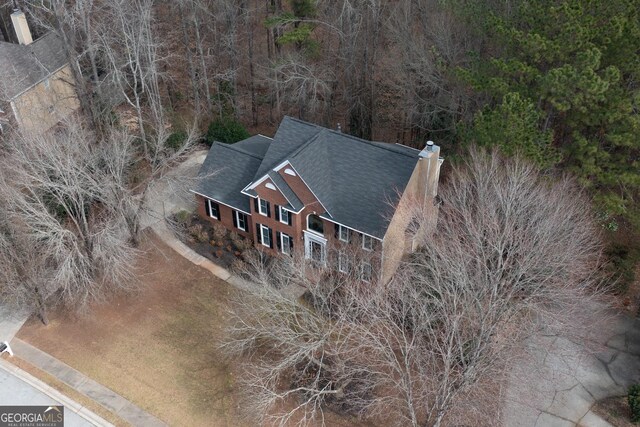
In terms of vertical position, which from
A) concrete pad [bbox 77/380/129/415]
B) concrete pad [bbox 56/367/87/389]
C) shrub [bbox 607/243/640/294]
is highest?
shrub [bbox 607/243/640/294]

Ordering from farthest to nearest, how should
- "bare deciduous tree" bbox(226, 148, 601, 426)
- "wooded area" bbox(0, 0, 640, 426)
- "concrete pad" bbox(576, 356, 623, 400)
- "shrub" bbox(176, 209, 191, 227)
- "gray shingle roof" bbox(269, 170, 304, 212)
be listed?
"shrub" bbox(176, 209, 191, 227) → "gray shingle roof" bbox(269, 170, 304, 212) → "concrete pad" bbox(576, 356, 623, 400) → "wooded area" bbox(0, 0, 640, 426) → "bare deciduous tree" bbox(226, 148, 601, 426)

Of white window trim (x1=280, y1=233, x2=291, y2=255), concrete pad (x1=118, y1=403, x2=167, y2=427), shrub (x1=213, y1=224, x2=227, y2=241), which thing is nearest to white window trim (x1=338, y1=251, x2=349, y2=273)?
white window trim (x1=280, y1=233, x2=291, y2=255)

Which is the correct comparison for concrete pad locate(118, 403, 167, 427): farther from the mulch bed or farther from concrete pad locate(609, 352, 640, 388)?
concrete pad locate(609, 352, 640, 388)

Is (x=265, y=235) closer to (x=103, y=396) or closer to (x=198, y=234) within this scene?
(x=198, y=234)

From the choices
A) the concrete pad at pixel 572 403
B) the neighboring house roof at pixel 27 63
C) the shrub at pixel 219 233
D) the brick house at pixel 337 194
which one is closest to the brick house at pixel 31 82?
the neighboring house roof at pixel 27 63

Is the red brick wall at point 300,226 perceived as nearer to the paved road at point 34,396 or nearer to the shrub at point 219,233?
the shrub at point 219,233

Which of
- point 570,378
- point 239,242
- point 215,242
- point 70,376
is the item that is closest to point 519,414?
point 570,378
